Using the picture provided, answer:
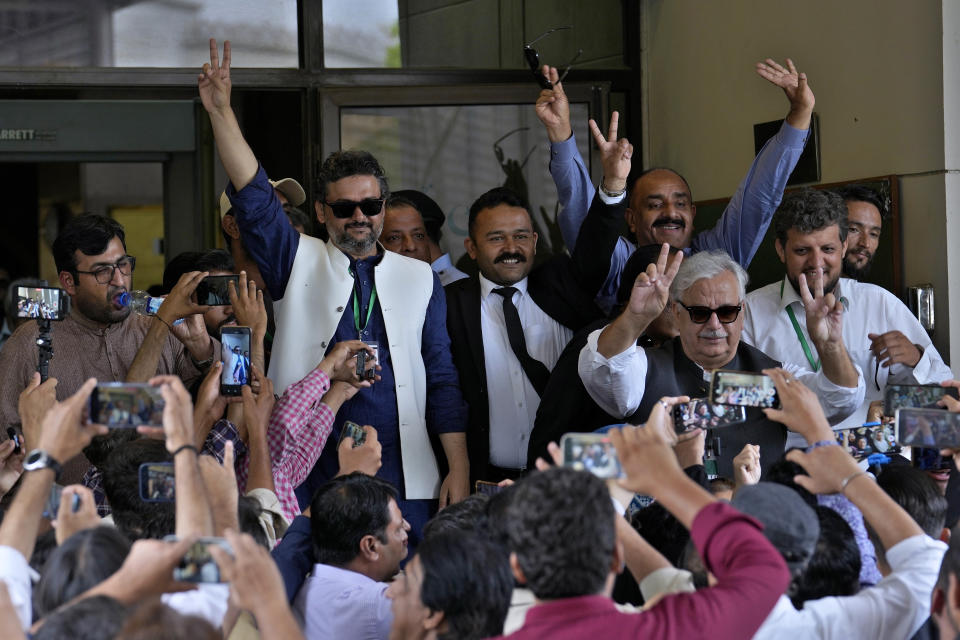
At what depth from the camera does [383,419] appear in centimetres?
399

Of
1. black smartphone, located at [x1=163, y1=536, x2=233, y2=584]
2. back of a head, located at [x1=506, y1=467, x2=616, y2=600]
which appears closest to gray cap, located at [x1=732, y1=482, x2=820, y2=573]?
back of a head, located at [x1=506, y1=467, x2=616, y2=600]

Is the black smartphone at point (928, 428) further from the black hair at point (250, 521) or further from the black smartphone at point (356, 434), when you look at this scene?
the black smartphone at point (356, 434)

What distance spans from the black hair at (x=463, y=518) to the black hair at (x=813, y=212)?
5.74ft

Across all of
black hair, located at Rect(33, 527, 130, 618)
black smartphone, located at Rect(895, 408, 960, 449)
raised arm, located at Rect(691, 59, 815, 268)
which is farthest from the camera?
raised arm, located at Rect(691, 59, 815, 268)

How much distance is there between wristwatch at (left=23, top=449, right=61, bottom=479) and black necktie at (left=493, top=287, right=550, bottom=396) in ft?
6.94

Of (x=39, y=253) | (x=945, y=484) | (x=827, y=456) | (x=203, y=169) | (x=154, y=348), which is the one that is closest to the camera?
(x=827, y=456)

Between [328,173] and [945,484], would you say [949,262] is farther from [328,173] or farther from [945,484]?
[328,173]

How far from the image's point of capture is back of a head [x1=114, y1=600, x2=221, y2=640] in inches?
66.8

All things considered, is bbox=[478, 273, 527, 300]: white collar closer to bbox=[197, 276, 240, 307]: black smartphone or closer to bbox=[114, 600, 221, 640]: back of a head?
bbox=[197, 276, 240, 307]: black smartphone

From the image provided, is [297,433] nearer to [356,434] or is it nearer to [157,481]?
[356,434]

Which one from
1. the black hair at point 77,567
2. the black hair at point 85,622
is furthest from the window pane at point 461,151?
the black hair at point 85,622

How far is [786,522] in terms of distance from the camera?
2162 millimetres

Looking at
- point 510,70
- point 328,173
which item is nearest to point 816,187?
point 510,70

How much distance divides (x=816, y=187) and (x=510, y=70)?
59.4 inches
